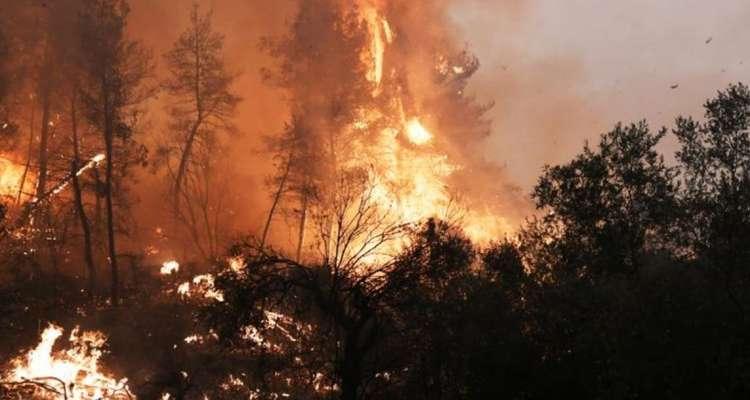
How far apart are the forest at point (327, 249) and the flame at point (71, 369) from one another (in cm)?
14

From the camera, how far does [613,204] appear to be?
20.5 metres

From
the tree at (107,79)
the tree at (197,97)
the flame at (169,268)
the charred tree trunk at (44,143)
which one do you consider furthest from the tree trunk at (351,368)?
the tree at (197,97)

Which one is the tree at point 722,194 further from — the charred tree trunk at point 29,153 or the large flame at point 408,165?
the charred tree trunk at point 29,153

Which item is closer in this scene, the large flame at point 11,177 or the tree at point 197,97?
the large flame at point 11,177

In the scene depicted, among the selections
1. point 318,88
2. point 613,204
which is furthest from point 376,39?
point 613,204

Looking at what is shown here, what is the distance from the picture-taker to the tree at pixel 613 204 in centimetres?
2012

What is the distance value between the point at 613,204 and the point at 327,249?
34.0 feet

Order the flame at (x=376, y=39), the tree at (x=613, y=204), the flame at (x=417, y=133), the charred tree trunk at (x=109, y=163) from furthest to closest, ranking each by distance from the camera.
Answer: the flame at (x=376, y=39), the flame at (x=417, y=133), the charred tree trunk at (x=109, y=163), the tree at (x=613, y=204)

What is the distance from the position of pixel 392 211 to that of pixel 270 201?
1062 cm

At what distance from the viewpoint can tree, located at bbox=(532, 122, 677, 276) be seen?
20125 millimetres

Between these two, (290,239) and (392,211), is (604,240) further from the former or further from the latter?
(290,239)

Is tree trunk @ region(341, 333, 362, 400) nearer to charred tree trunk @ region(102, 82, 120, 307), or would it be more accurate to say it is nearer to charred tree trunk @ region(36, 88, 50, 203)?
charred tree trunk @ region(102, 82, 120, 307)

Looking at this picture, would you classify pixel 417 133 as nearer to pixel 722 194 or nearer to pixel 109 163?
pixel 109 163

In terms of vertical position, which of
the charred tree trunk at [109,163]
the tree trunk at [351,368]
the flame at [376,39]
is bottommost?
the tree trunk at [351,368]
